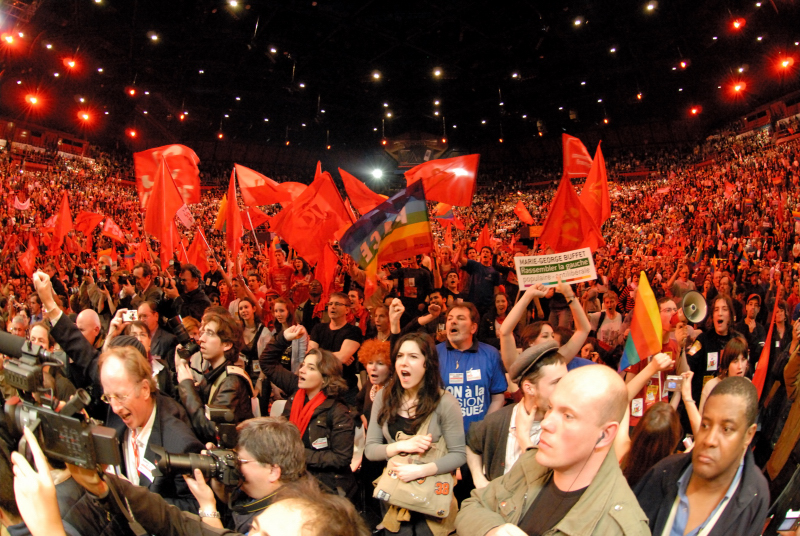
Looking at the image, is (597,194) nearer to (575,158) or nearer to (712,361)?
(575,158)

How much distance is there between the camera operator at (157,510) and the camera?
1.12m

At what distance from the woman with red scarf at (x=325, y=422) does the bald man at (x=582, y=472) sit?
1.31 m

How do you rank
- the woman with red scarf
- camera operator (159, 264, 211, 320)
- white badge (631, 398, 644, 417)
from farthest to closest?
camera operator (159, 264, 211, 320) < white badge (631, 398, 644, 417) < the woman with red scarf

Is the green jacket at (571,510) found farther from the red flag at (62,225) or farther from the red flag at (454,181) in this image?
the red flag at (62,225)

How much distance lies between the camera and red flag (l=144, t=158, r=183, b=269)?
22.2 feet

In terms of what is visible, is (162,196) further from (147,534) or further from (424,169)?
(147,534)

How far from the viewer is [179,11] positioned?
42.2 ft

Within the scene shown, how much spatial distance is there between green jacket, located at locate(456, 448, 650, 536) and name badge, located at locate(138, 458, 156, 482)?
3.97 feet

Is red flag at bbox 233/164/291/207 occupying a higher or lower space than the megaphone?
higher

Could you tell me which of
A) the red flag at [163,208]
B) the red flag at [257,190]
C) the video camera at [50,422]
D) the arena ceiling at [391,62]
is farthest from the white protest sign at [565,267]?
the arena ceiling at [391,62]

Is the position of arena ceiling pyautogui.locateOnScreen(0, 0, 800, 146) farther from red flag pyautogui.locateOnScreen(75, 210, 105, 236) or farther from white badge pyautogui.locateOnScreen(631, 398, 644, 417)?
white badge pyautogui.locateOnScreen(631, 398, 644, 417)

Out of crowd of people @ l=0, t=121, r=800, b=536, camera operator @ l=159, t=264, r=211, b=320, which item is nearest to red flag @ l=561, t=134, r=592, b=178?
crowd of people @ l=0, t=121, r=800, b=536

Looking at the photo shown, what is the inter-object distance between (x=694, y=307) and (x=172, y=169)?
716 centimetres

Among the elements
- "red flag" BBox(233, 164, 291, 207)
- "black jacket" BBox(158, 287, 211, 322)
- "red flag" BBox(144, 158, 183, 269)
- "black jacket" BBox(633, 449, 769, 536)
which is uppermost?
"red flag" BBox(233, 164, 291, 207)
